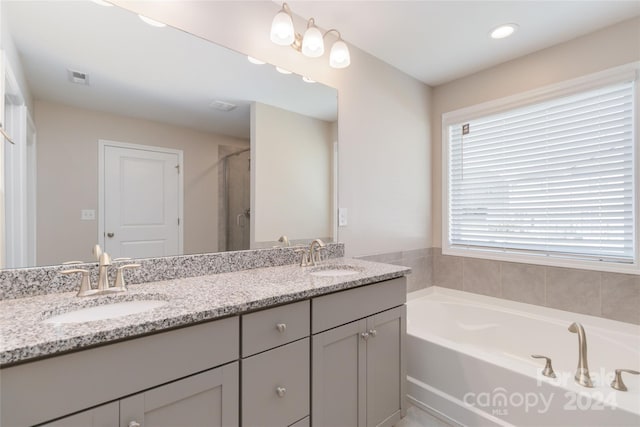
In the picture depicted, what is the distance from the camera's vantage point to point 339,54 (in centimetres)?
186

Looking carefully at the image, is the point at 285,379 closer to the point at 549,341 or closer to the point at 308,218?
the point at 308,218

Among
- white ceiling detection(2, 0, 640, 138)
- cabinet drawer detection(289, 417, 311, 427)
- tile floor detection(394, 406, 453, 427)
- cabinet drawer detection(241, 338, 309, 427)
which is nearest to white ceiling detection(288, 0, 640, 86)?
white ceiling detection(2, 0, 640, 138)

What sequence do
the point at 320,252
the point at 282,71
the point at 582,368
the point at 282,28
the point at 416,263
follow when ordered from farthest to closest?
the point at 416,263 → the point at 320,252 → the point at 282,71 → the point at 282,28 → the point at 582,368

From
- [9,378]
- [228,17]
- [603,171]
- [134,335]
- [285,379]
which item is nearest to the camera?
[9,378]

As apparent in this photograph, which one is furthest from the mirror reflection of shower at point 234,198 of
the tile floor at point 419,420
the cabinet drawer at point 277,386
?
the tile floor at point 419,420

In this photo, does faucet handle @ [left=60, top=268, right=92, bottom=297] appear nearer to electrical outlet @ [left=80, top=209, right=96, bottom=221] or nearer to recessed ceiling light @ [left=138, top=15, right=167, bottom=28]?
electrical outlet @ [left=80, top=209, right=96, bottom=221]

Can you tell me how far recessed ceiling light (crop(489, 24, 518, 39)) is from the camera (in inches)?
76.4

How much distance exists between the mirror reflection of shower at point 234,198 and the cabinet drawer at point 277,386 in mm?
Answer: 677

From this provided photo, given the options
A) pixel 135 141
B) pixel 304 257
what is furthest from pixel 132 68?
pixel 304 257

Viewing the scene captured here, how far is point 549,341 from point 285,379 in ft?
6.43

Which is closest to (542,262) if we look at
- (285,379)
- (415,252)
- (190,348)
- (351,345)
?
(415,252)

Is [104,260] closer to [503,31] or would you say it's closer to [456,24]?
[456,24]

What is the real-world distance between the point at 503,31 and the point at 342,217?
1.61 metres

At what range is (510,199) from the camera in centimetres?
241
